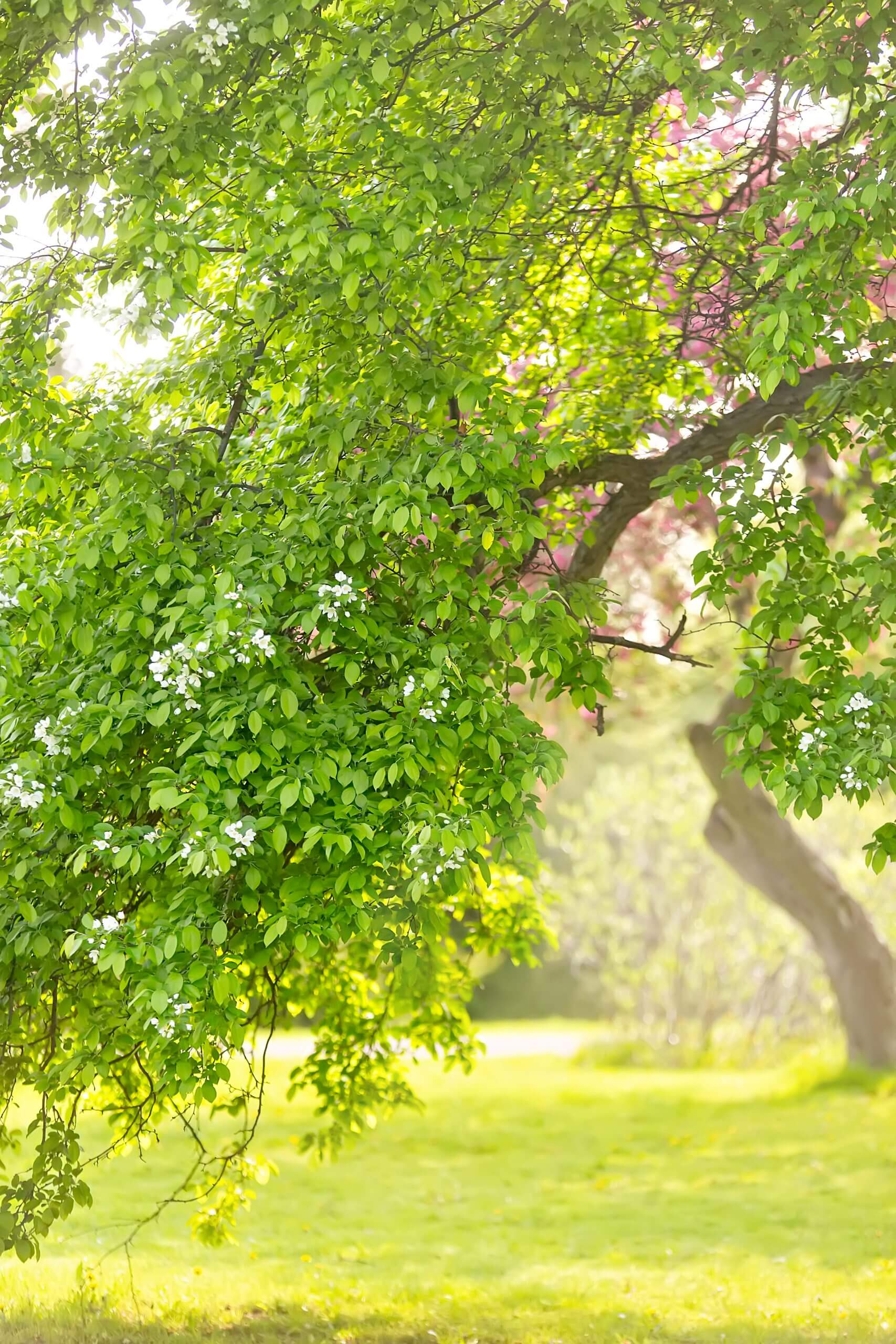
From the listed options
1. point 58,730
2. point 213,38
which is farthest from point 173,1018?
point 213,38

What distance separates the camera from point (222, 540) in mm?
4562

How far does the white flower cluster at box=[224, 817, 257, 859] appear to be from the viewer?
3.87 meters

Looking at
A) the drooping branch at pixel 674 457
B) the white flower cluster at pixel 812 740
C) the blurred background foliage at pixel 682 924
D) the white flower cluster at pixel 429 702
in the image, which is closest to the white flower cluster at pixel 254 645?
the white flower cluster at pixel 429 702

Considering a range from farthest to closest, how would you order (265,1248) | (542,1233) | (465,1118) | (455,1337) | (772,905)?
(772,905) → (465,1118) → (542,1233) → (265,1248) → (455,1337)

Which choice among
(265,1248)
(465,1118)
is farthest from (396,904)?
(465,1118)

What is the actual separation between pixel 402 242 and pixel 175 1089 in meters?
2.78

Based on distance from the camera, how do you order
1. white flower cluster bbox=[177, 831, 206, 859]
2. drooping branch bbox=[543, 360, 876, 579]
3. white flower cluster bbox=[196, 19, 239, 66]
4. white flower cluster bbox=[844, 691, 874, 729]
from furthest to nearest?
→ 1. drooping branch bbox=[543, 360, 876, 579]
2. white flower cluster bbox=[844, 691, 874, 729]
3. white flower cluster bbox=[196, 19, 239, 66]
4. white flower cluster bbox=[177, 831, 206, 859]

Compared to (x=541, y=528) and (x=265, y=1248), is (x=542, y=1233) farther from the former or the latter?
(x=541, y=528)

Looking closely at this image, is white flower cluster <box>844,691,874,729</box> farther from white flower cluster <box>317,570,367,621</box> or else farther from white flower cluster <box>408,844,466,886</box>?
white flower cluster <box>317,570,367,621</box>

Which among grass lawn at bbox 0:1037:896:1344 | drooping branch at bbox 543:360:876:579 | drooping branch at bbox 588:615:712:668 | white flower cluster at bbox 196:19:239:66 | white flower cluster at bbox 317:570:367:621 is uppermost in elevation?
white flower cluster at bbox 196:19:239:66

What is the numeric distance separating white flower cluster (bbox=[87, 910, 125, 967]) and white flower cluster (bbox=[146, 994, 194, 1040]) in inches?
10.1

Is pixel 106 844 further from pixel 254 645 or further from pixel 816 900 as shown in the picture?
pixel 816 900

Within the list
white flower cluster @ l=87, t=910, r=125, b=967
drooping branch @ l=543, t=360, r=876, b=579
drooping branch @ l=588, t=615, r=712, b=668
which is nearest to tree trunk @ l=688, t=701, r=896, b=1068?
drooping branch @ l=543, t=360, r=876, b=579

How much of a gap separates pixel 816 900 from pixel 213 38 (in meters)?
11.4
